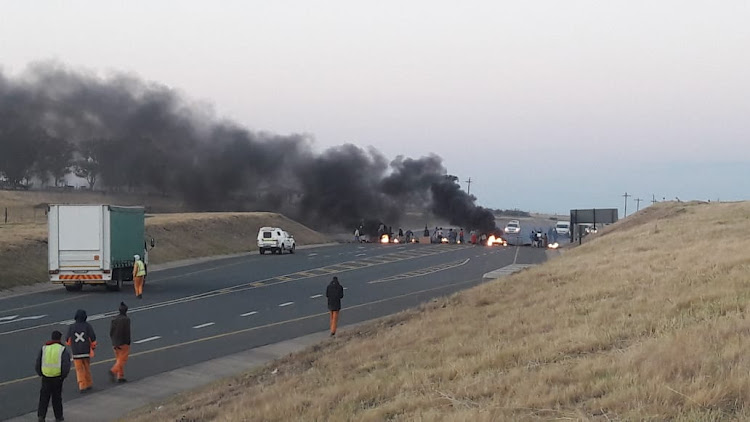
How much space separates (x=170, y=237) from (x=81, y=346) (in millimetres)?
38258

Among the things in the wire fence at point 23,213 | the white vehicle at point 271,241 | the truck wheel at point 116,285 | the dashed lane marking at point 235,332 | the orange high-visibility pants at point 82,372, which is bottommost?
the dashed lane marking at point 235,332

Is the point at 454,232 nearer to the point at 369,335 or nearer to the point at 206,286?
the point at 206,286

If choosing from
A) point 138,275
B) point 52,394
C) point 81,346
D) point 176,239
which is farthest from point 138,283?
point 176,239

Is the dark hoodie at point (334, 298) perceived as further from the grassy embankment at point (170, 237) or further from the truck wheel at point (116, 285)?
the grassy embankment at point (170, 237)

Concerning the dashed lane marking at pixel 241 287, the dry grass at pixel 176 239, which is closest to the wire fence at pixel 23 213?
the dry grass at pixel 176 239

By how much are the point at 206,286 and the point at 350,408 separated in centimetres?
2362

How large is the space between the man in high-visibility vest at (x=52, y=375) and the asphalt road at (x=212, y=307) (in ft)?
2.74

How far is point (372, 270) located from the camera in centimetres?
3981

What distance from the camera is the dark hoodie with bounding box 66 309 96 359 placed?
1297cm

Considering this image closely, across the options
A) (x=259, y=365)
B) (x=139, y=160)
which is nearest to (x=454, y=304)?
(x=259, y=365)

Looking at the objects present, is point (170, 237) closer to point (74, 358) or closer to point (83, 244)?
point (83, 244)

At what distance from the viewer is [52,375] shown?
36.3 feet

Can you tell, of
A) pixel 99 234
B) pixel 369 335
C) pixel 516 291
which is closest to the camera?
pixel 369 335

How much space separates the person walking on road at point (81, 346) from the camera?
1298 centimetres
